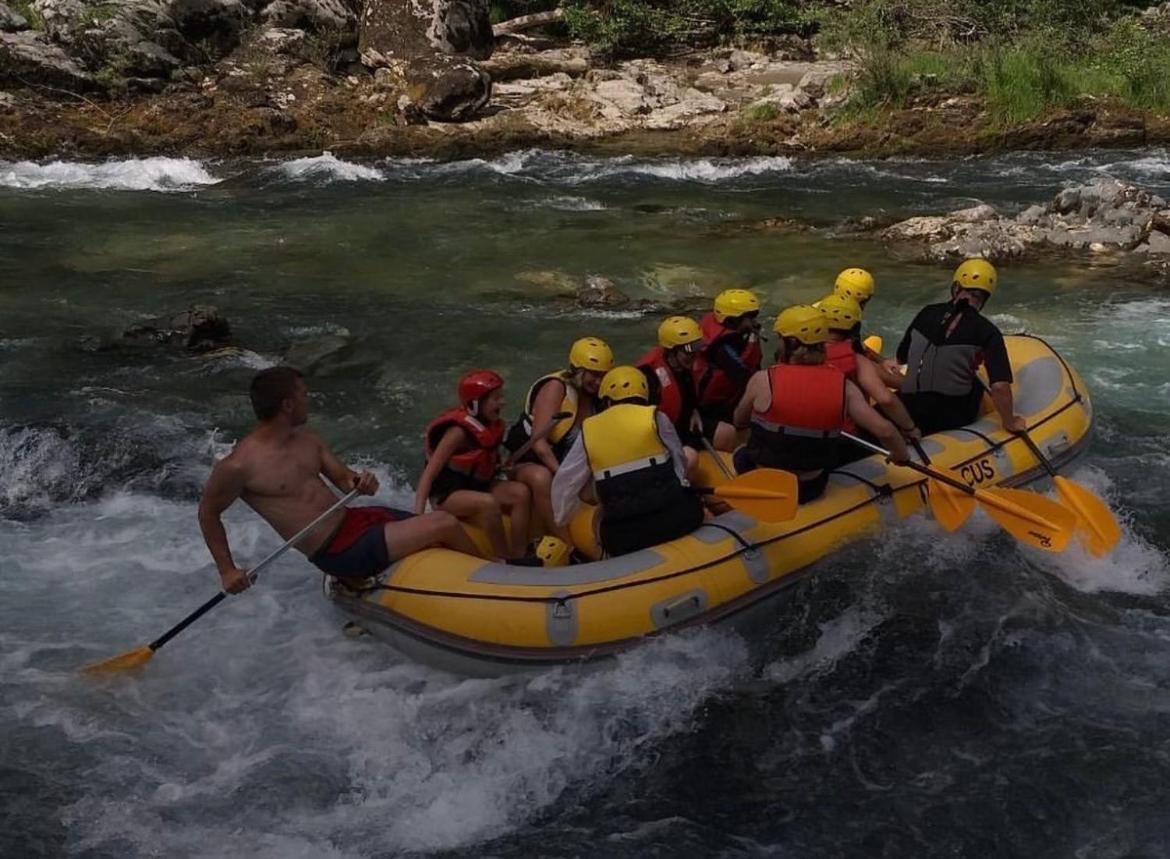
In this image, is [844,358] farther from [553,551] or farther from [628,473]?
[553,551]

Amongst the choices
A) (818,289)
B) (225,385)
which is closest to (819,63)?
(818,289)

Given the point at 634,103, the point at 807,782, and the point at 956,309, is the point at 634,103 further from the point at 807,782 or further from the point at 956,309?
the point at 807,782

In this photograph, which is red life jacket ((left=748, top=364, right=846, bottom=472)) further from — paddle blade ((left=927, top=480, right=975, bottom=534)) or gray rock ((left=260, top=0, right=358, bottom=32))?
gray rock ((left=260, top=0, right=358, bottom=32))

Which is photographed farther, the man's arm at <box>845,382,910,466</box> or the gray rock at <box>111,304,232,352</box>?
the gray rock at <box>111,304,232,352</box>

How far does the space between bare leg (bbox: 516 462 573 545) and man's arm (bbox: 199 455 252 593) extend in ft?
4.58

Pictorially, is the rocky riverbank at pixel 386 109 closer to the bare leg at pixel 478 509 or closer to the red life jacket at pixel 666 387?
the red life jacket at pixel 666 387

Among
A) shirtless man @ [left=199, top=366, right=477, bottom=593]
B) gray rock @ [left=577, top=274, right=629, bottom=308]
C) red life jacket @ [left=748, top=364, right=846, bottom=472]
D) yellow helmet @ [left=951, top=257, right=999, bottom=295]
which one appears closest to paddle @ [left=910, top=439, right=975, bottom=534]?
red life jacket @ [left=748, top=364, right=846, bottom=472]

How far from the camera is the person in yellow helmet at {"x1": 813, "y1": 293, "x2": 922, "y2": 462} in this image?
5.65 meters

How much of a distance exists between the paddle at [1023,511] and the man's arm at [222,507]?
9.08 ft

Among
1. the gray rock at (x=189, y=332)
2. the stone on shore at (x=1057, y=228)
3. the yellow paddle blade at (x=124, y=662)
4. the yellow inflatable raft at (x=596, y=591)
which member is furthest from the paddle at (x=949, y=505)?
the stone on shore at (x=1057, y=228)

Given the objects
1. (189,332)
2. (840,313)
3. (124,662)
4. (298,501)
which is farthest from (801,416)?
(189,332)

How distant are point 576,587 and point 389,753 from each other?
101 cm

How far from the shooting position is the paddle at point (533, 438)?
215 inches

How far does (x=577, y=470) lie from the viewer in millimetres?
4930
